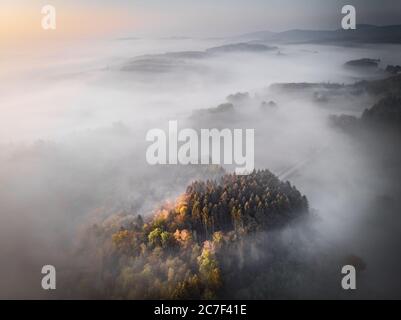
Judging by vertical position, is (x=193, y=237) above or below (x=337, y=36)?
below

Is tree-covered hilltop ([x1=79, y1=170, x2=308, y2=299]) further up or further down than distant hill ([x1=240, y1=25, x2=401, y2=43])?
further down

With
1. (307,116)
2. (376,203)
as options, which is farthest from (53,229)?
(307,116)

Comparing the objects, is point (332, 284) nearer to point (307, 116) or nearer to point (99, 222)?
point (99, 222)

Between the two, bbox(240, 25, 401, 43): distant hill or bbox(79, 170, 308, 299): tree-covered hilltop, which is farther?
bbox(240, 25, 401, 43): distant hill

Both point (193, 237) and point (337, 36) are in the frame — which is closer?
point (193, 237)
